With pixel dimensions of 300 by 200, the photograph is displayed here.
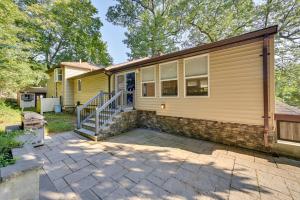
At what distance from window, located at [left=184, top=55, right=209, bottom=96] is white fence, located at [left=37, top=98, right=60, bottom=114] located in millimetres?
12507

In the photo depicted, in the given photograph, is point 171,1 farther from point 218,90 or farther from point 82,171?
point 82,171

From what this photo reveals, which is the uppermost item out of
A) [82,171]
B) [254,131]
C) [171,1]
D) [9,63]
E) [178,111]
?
[171,1]

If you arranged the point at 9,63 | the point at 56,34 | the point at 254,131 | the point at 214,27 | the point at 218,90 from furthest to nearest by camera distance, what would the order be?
1. the point at 56,34
2. the point at 214,27
3. the point at 9,63
4. the point at 218,90
5. the point at 254,131

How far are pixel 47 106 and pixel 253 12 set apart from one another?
20.2 m

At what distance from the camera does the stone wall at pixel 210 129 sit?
4.70 meters

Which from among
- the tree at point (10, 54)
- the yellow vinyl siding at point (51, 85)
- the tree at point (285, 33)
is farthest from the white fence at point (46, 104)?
the tree at point (285, 33)

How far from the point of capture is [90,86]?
11352mm

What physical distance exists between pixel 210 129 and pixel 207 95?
127 centimetres

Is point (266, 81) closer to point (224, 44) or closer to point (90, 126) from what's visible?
point (224, 44)

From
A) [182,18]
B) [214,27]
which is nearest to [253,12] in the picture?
[214,27]

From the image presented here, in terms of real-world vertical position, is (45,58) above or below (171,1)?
below

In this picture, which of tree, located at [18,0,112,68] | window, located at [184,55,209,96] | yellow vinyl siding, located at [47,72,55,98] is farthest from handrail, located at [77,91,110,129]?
tree, located at [18,0,112,68]

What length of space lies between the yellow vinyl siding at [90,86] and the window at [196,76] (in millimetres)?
5629

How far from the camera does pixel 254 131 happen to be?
4660mm
